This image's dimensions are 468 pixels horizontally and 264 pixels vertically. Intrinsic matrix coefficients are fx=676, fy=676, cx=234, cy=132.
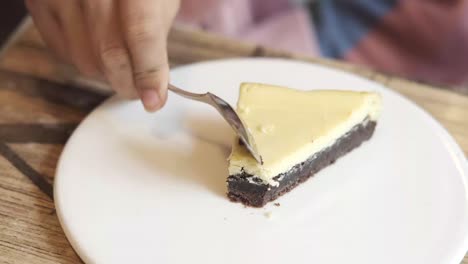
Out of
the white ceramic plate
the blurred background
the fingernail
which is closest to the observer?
the white ceramic plate

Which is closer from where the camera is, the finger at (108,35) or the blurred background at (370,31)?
the finger at (108,35)

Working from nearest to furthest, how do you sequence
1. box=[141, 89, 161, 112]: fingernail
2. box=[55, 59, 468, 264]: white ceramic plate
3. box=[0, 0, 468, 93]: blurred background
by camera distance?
box=[55, 59, 468, 264]: white ceramic plate → box=[141, 89, 161, 112]: fingernail → box=[0, 0, 468, 93]: blurred background

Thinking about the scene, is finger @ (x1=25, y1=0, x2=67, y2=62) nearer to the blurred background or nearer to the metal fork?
the metal fork

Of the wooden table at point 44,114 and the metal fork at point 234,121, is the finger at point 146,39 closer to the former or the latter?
the metal fork at point 234,121

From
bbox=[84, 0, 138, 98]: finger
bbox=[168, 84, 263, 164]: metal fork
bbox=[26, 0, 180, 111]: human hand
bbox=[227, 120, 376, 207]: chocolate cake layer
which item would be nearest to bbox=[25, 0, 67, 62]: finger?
bbox=[26, 0, 180, 111]: human hand

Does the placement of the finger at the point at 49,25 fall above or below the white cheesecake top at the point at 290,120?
below

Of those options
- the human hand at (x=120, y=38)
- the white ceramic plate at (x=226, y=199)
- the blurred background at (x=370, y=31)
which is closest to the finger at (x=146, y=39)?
the human hand at (x=120, y=38)

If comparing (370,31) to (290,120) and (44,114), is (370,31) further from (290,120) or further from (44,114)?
(44,114)
